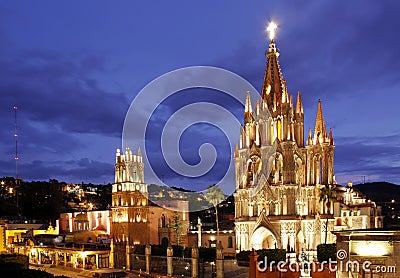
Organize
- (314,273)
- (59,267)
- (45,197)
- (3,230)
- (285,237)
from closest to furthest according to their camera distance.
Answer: (314,273) → (285,237) → (59,267) → (3,230) → (45,197)

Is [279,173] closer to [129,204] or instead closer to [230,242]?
[230,242]

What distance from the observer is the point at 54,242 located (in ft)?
192

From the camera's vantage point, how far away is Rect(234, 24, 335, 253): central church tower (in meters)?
48.1

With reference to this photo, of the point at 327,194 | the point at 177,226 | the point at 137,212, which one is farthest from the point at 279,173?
the point at 137,212

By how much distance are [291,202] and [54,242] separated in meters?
28.5

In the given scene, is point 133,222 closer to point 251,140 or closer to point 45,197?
point 251,140

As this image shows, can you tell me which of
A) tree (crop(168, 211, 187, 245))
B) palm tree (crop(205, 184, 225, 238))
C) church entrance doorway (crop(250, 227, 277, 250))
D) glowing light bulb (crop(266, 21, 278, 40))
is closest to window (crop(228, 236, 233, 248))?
palm tree (crop(205, 184, 225, 238))

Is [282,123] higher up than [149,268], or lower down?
higher up

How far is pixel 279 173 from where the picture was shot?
49.9 meters

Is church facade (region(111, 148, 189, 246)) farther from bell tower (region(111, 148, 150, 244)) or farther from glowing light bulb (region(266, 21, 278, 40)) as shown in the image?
glowing light bulb (region(266, 21, 278, 40))

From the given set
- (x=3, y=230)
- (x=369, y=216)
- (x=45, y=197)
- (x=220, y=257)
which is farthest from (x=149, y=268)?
(x=45, y=197)

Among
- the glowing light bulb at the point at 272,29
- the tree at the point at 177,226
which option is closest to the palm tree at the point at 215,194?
the tree at the point at 177,226

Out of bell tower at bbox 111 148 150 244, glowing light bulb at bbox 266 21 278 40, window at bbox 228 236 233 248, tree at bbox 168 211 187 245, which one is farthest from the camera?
bell tower at bbox 111 148 150 244

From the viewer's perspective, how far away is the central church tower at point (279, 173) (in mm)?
48094
